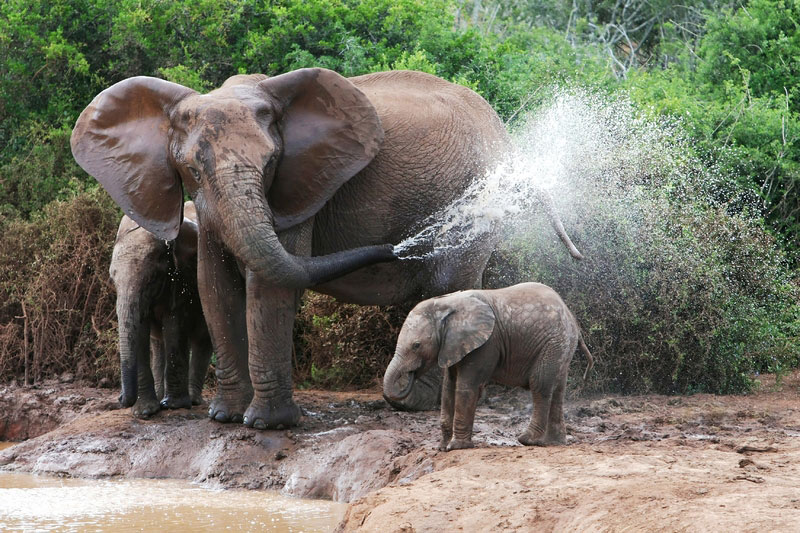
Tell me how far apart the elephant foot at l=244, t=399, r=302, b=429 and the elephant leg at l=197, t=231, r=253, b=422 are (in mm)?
296

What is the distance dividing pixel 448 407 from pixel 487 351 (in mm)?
437

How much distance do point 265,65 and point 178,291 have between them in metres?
5.30

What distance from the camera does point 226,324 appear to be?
8766mm

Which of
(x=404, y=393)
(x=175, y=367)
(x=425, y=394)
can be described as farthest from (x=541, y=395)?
(x=175, y=367)

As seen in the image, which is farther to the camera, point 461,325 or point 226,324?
point 226,324

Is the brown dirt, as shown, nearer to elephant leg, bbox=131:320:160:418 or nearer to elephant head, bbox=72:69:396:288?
elephant leg, bbox=131:320:160:418

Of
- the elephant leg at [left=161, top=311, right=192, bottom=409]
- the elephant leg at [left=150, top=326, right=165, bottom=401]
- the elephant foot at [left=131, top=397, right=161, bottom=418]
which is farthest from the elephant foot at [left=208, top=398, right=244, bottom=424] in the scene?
the elephant leg at [left=150, top=326, right=165, bottom=401]

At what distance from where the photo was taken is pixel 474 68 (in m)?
14.4

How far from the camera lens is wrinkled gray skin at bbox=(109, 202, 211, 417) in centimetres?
884

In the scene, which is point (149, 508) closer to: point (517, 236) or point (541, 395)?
point (541, 395)

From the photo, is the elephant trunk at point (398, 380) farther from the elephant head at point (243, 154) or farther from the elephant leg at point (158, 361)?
the elephant leg at point (158, 361)

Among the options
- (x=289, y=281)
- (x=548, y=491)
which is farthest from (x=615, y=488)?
(x=289, y=281)

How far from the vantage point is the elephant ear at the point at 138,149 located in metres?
8.63

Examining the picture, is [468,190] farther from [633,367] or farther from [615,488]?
[615,488]
